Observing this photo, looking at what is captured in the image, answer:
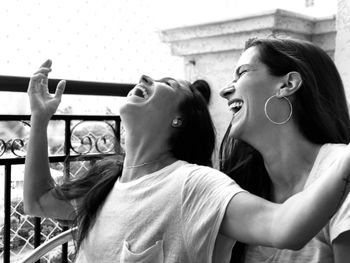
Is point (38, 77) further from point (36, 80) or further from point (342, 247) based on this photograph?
point (342, 247)

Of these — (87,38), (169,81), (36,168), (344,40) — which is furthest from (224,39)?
(87,38)

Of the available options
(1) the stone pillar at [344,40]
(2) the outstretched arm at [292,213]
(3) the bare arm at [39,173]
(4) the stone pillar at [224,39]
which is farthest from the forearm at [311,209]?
(4) the stone pillar at [224,39]

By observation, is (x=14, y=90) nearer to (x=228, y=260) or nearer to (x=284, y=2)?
(x=228, y=260)

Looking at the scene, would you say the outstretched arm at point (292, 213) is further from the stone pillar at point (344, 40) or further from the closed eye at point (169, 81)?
the stone pillar at point (344, 40)

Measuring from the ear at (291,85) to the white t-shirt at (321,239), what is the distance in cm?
14

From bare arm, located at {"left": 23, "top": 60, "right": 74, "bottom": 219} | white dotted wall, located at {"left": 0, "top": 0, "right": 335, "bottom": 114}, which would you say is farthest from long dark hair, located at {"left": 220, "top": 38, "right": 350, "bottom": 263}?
white dotted wall, located at {"left": 0, "top": 0, "right": 335, "bottom": 114}

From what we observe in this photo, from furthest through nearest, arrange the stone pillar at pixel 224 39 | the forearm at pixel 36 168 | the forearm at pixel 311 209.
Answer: the stone pillar at pixel 224 39, the forearm at pixel 36 168, the forearm at pixel 311 209

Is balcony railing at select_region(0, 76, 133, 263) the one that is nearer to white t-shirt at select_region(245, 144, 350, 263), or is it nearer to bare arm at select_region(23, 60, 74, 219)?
bare arm at select_region(23, 60, 74, 219)

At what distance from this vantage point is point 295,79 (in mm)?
1105

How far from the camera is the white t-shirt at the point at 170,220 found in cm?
102

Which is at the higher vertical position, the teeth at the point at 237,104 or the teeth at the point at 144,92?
the teeth at the point at 144,92

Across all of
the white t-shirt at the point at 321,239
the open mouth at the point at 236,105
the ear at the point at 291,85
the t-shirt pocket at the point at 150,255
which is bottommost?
the t-shirt pocket at the point at 150,255

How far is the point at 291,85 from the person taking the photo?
1.11 m

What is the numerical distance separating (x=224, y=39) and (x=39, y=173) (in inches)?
37.9
